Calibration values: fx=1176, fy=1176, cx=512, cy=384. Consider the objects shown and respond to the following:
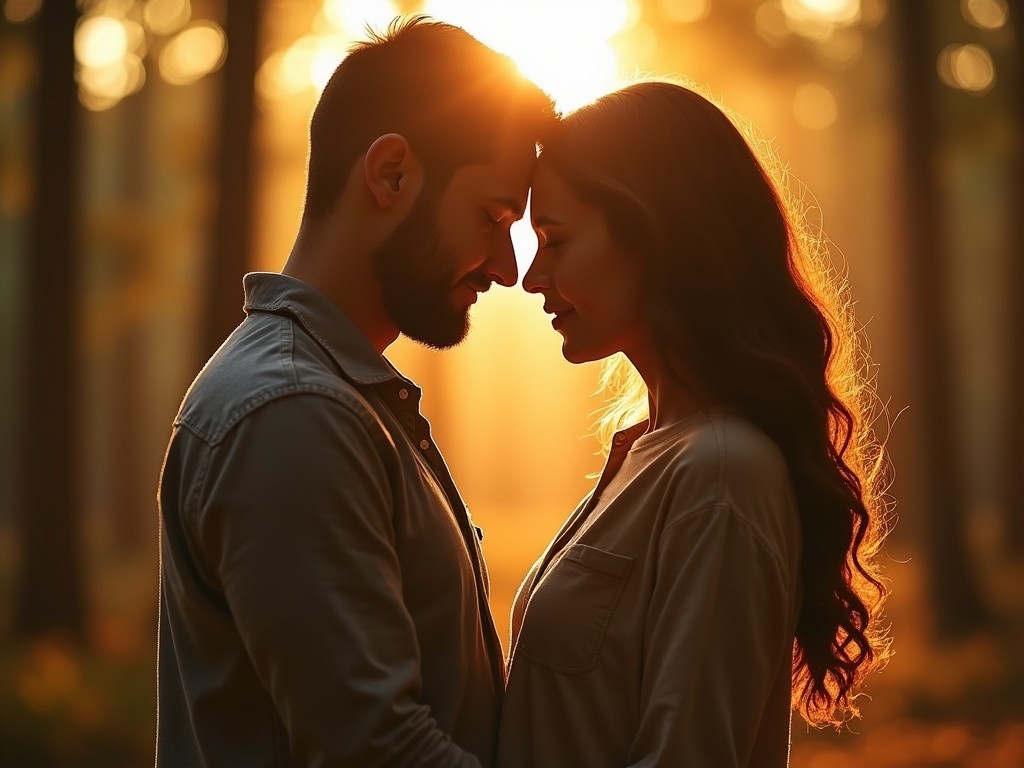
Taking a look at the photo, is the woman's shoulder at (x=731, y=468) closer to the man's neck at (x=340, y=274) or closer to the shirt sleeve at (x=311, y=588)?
the shirt sleeve at (x=311, y=588)

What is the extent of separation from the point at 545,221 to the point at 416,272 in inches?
16.2

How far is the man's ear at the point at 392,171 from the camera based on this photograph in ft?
10.1

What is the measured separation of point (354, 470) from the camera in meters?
2.51

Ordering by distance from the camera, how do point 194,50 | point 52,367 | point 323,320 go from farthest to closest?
1. point 194,50
2. point 52,367
3. point 323,320

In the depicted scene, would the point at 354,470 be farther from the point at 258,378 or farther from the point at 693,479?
the point at 693,479

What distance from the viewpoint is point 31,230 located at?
10461 mm

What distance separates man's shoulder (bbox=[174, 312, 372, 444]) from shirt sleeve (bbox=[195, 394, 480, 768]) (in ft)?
0.13

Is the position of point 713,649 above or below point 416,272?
below

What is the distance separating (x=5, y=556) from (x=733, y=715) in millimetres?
21528

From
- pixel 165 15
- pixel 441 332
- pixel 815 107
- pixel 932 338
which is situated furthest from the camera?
pixel 815 107

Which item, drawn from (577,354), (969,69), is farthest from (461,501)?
(969,69)

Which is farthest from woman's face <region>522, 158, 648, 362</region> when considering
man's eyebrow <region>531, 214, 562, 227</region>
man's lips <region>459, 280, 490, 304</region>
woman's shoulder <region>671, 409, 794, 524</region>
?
woman's shoulder <region>671, 409, 794, 524</region>

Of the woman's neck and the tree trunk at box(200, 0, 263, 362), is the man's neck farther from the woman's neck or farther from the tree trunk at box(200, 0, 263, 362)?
the tree trunk at box(200, 0, 263, 362)

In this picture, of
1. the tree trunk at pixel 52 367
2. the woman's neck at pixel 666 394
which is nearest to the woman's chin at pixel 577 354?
the woman's neck at pixel 666 394
